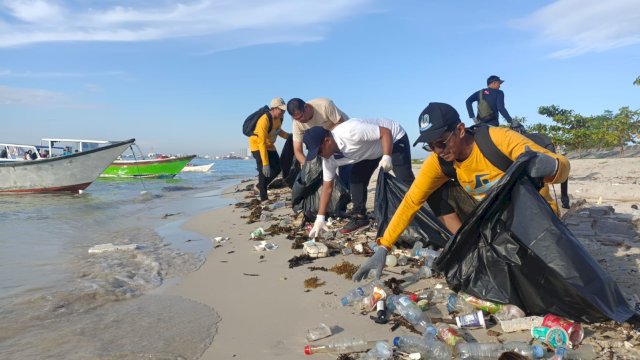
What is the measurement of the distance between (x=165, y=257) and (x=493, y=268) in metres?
3.28

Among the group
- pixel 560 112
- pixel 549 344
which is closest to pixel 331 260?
pixel 549 344

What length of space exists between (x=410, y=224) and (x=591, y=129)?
16.5 meters

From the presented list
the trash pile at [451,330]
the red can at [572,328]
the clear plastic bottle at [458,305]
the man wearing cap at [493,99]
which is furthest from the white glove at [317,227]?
the man wearing cap at [493,99]

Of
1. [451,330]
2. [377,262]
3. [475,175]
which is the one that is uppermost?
[475,175]

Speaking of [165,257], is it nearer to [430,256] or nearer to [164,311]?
[164,311]

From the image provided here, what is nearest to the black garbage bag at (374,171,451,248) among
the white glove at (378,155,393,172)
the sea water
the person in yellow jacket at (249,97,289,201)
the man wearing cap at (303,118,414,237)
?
the white glove at (378,155,393,172)

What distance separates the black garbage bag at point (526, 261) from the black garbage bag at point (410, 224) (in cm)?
107

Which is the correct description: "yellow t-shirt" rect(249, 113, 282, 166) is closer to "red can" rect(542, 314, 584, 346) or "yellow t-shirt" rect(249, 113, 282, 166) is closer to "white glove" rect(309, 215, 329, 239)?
"white glove" rect(309, 215, 329, 239)

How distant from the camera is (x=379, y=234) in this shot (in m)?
3.91

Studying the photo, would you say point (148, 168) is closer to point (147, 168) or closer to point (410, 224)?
point (147, 168)

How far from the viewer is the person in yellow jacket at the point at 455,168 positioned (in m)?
2.20

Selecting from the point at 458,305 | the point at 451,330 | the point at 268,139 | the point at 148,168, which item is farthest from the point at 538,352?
the point at 148,168

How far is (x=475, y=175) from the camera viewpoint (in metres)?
2.61

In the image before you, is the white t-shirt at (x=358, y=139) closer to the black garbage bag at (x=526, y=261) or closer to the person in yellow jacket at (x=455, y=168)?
the person in yellow jacket at (x=455, y=168)
